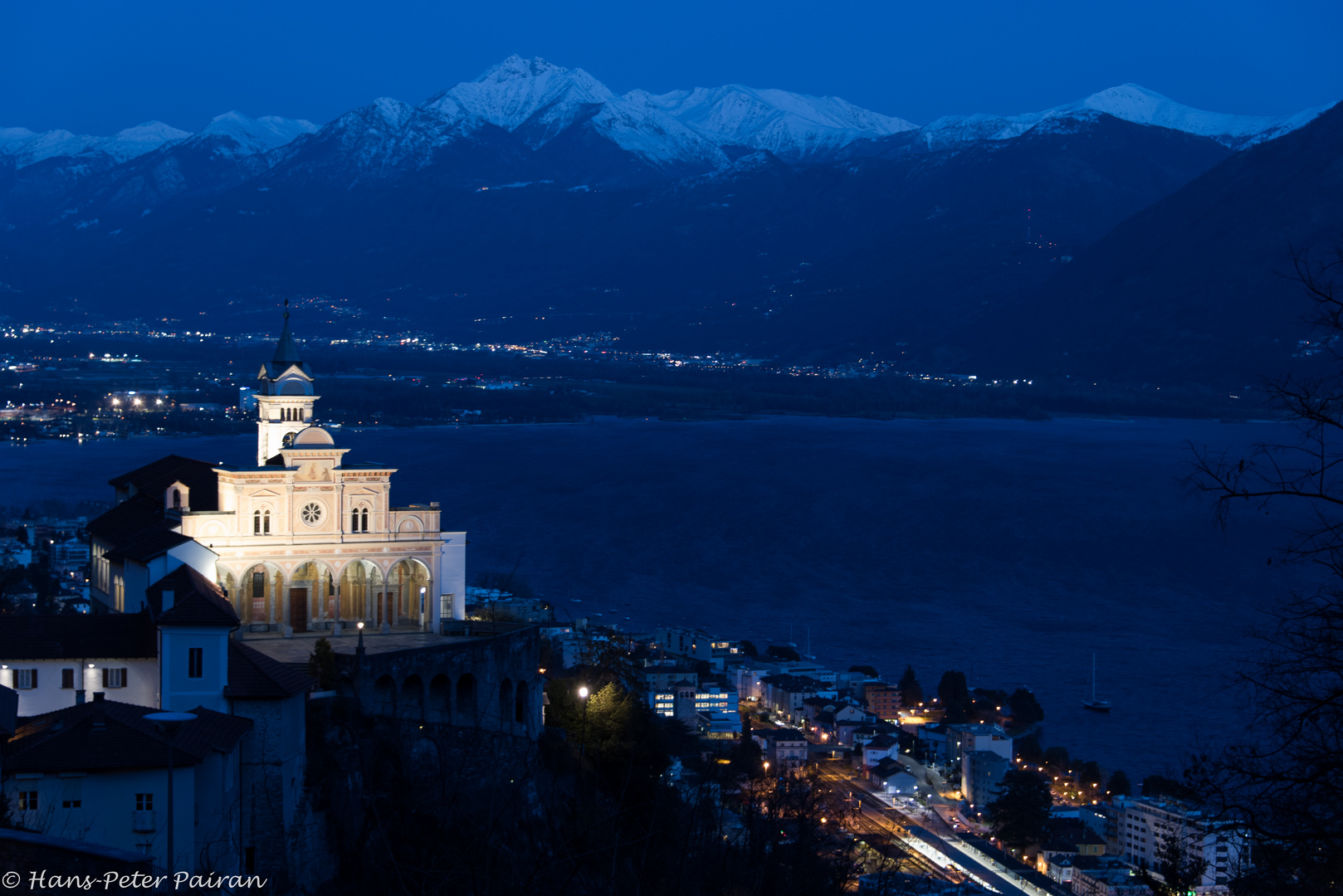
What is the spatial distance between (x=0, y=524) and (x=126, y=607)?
48.1 meters

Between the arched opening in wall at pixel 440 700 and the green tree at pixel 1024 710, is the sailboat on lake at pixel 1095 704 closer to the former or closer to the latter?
the green tree at pixel 1024 710

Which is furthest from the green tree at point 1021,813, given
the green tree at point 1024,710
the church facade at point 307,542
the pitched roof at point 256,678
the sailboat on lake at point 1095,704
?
the pitched roof at point 256,678

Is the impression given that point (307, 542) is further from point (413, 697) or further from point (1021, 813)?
point (1021, 813)

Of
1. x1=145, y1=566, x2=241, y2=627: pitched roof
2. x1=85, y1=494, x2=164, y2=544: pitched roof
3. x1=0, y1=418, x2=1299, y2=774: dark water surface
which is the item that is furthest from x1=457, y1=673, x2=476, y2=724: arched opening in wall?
x1=0, y1=418, x2=1299, y2=774: dark water surface

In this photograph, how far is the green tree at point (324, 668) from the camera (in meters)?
22.9

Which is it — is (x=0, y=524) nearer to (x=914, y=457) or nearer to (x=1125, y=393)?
(x=914, y=457)

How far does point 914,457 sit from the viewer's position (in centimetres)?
12794

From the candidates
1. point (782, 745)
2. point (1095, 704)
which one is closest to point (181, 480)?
point (782, 745)

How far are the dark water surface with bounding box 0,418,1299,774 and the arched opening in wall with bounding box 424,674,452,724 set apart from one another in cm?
1431

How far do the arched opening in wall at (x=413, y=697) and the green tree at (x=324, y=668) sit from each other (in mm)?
1185

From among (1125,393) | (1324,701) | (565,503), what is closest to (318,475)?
(1324,701)

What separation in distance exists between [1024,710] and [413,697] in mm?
29709

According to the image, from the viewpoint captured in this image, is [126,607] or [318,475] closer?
[126,607]

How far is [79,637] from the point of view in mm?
20938
